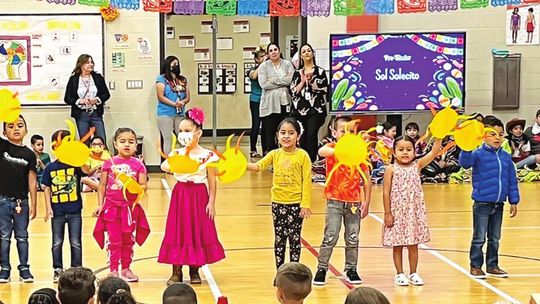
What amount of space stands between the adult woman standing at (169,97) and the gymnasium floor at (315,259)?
1.71m

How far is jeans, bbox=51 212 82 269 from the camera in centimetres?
751

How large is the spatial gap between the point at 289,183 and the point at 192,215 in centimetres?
76

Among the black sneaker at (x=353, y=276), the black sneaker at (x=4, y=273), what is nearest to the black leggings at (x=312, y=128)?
the black sneaker at (x=353, y=276)

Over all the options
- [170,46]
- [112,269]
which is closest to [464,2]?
[112,269]

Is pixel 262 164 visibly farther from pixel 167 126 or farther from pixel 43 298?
pixel 167 126

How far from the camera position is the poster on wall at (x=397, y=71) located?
545 inches

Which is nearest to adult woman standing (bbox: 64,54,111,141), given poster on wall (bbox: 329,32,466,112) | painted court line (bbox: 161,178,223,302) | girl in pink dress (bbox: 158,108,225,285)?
poster on wall (bbox: 329,32,466,112)

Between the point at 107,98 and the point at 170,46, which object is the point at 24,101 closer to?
the point at 107,98

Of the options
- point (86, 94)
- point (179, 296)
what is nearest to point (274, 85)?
point (86, 94)

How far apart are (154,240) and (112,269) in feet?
6.10

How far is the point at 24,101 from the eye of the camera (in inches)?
543

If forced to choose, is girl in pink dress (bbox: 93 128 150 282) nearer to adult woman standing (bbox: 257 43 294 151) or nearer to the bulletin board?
adult woman standing (bbox: 257 43 294 151)

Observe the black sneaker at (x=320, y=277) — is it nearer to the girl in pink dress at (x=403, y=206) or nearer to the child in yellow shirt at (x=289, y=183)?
the child in yellow shirt at (x=289, y=183)

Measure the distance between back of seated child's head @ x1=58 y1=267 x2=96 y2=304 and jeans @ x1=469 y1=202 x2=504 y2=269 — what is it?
4.07 metres
